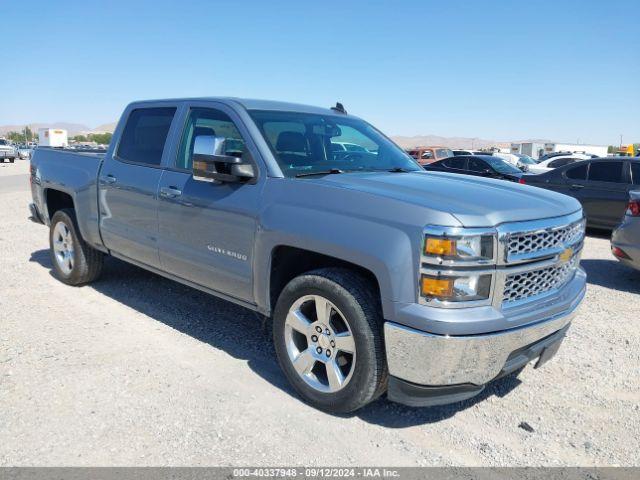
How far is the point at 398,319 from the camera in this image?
285 centimetres

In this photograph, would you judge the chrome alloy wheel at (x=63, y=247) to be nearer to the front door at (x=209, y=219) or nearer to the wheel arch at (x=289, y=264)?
the front door at (x=209, y=219)

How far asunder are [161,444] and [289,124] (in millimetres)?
2366

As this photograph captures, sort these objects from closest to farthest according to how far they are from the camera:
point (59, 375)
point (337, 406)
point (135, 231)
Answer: point (337, 406)
point (59, 375)
point (135, 231)

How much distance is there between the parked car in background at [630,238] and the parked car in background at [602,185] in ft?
11.1

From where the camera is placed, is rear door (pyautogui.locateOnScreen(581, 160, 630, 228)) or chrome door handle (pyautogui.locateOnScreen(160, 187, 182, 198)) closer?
chrome door handle (pyautogui.locateOnScreen(160, 187, 182, 198))

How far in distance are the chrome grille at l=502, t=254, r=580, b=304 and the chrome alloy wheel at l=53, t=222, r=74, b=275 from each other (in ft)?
15.2

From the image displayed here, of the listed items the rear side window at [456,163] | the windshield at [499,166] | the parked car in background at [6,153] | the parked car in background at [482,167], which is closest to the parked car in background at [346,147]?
the parked car in background at [482,167]

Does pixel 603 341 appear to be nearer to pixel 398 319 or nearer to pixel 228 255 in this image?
pixel 398 319

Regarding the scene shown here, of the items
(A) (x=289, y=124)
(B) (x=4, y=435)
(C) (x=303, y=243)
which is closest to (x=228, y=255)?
(C) (x=303, y=243)

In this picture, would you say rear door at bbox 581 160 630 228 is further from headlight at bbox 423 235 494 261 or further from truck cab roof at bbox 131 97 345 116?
headlight at bbox 423 235 494 261

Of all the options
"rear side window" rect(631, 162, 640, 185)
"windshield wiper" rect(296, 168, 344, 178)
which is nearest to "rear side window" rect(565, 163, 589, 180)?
"rear side window" rect(631, 162, 640, 185)

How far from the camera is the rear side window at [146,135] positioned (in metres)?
4.57

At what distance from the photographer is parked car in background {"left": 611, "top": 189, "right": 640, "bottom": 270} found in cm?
624

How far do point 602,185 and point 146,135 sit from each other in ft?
27.4
